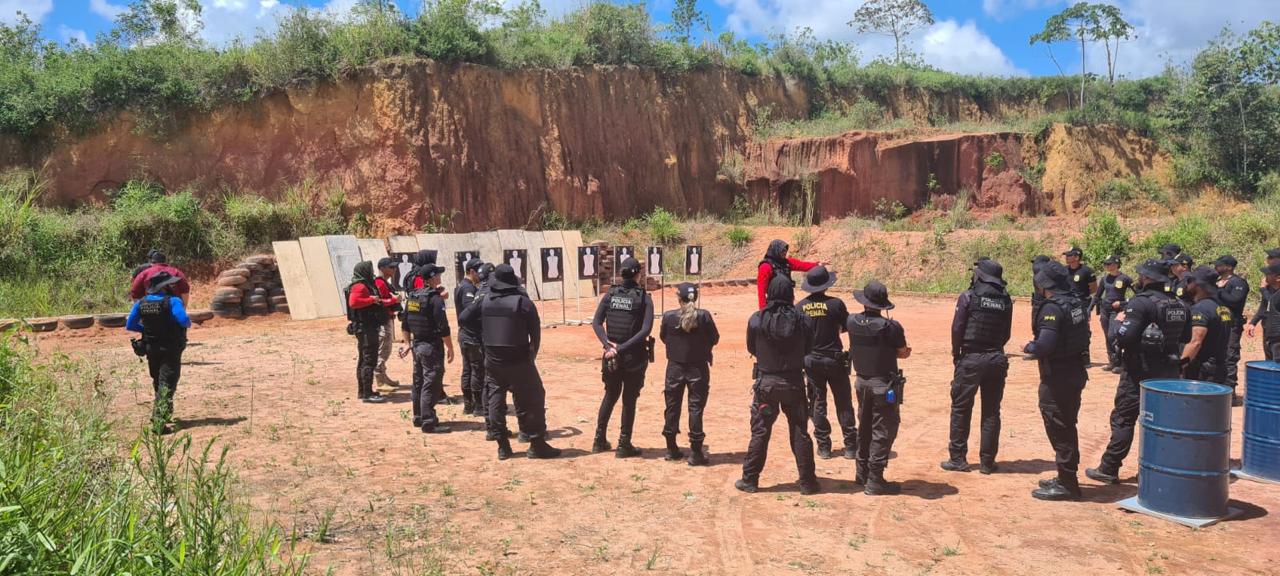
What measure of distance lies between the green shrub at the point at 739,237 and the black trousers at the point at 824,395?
73.0 ft

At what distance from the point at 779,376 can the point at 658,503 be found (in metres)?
1.40

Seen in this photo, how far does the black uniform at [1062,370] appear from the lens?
7.25 meters

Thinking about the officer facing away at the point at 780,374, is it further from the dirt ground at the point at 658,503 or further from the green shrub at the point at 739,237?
the green shrub at the point at 739,237

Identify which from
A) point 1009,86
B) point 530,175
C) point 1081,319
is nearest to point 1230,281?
point 1081,319

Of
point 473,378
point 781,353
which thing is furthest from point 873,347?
point 473,378

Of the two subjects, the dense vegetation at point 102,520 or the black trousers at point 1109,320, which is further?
the black trousers at point 1109,320

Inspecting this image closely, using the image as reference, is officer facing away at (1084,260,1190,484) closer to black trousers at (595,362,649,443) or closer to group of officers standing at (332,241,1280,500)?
group of officers standing at (332,241,1280,500)

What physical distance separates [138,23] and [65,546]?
31351 mm

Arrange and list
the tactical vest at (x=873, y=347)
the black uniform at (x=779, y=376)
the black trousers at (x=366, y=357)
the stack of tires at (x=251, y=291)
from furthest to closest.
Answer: the stack of tires at (x=251, y=291), the black trousers at (x=366, y=357), the tactical vest at (x=873, y=347), the black uniform at (x=779, y=376)

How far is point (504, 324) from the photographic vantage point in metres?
8.54

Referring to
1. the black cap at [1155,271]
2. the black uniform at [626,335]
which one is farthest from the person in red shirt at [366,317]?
the black cap at [1155,271]

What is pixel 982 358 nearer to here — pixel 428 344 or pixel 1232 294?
pixel 1232 294

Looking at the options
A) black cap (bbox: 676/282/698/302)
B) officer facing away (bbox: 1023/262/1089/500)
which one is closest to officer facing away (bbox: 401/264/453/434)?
black cap (bbox: 676/282/698/302)

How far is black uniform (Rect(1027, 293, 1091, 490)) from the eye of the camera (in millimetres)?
7246
